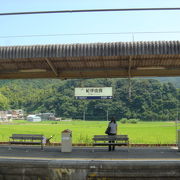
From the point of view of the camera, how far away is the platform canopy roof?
412 inches

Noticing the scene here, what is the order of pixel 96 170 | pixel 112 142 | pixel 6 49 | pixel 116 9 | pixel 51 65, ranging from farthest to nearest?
1. pixel 112 142
2. pixel 51 65
3. pixel 6 49
4. pixel 96 170
5. pixel 116 9

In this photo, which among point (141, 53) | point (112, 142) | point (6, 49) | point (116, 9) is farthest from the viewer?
point (112, 142)

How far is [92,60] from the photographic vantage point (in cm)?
1152

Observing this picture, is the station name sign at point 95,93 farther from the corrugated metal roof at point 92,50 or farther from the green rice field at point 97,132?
the green rice field at point 97,132

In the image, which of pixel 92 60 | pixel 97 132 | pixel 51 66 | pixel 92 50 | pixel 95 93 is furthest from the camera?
pixel 97 132

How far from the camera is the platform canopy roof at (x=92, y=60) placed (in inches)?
412

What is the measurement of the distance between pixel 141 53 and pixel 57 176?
5.34 meters

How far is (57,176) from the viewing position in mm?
8766

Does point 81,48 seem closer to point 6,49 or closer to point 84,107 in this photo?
point 6,49

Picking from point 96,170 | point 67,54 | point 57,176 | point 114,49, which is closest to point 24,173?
point 57,176

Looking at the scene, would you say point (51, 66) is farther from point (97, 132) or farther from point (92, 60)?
point (97, 132)

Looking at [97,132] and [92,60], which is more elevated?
[92,60]

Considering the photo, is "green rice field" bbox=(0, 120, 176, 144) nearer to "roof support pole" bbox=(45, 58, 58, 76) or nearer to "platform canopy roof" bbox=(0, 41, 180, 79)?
"platform canopy roof" bbox=(0, 41, 180, 79)

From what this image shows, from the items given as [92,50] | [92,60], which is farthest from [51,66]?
[92,50]
